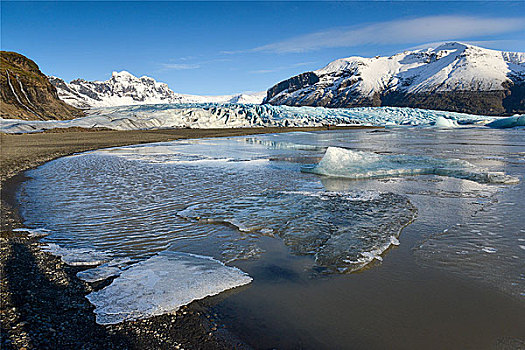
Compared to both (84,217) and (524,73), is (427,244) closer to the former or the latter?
(84,217)

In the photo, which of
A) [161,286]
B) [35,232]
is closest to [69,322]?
[161,286]

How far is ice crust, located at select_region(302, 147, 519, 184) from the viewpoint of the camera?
5704 millimetres

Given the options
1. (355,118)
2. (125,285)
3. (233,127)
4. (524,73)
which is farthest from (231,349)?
(524,73)

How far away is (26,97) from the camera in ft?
132

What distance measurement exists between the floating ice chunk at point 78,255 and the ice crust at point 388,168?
4.46 metres

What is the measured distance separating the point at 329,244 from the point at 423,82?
4332 inches

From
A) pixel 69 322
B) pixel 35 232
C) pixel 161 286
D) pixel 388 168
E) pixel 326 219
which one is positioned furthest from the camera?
pixel 388 168

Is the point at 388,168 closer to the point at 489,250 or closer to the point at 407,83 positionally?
the point at 489,250

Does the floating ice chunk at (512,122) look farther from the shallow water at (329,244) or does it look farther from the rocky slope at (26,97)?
the rocky slope at (26,97)

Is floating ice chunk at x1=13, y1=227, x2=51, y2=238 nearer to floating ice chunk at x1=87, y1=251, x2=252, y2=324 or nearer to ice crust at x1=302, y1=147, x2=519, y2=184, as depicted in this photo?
floating ice chunk at x1=87, y1=251, x2=252, y2=324

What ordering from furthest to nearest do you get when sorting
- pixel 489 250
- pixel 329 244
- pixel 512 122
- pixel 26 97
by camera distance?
pixel 26 97, pixel 512 122, pixel 329 244, pixel 489 250

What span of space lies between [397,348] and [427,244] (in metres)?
1.50

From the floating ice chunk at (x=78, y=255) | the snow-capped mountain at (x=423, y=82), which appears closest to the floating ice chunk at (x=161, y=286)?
the floating ice chunk at (x=78, y=255)

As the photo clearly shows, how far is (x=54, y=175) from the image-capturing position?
21.8ft
